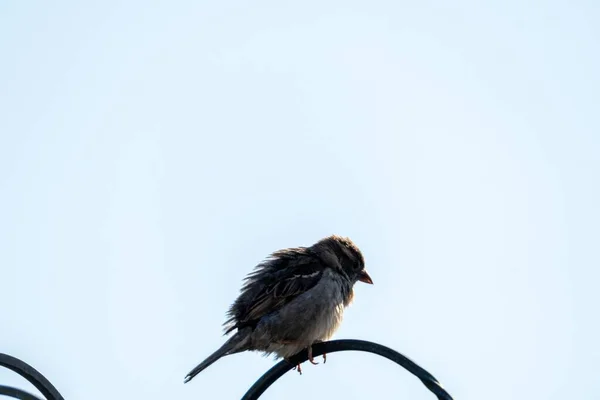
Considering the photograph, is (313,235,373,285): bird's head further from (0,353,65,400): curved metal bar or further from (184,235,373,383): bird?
(0,353,65,400): curved metal bar

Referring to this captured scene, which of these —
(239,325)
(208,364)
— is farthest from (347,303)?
(208,364)

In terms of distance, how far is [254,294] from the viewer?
7191 mm

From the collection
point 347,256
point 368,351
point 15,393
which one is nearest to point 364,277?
point 347,256

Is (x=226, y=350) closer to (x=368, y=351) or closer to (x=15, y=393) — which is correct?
(x=368, y=351)

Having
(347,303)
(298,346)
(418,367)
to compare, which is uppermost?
(347,303)

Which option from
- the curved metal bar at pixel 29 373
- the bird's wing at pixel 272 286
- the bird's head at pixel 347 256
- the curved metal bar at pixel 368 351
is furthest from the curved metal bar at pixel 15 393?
the bird's head at pixel 347 256

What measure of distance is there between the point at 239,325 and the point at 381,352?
259 cm

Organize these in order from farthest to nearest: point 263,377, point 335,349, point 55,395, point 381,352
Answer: point 335,349, point 263,377, point 381,352, point 55,395

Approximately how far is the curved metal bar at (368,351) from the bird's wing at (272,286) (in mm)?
1330

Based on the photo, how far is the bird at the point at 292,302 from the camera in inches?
270

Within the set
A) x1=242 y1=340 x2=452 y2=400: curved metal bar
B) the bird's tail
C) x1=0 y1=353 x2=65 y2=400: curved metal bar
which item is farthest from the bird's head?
x1=0 y1=353 x2=65 y2=400: curved metal bar

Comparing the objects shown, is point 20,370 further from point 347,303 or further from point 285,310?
point 347,303

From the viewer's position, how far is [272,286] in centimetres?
720

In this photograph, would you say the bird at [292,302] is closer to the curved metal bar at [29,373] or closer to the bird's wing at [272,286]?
the bird's wing at [272,286]
